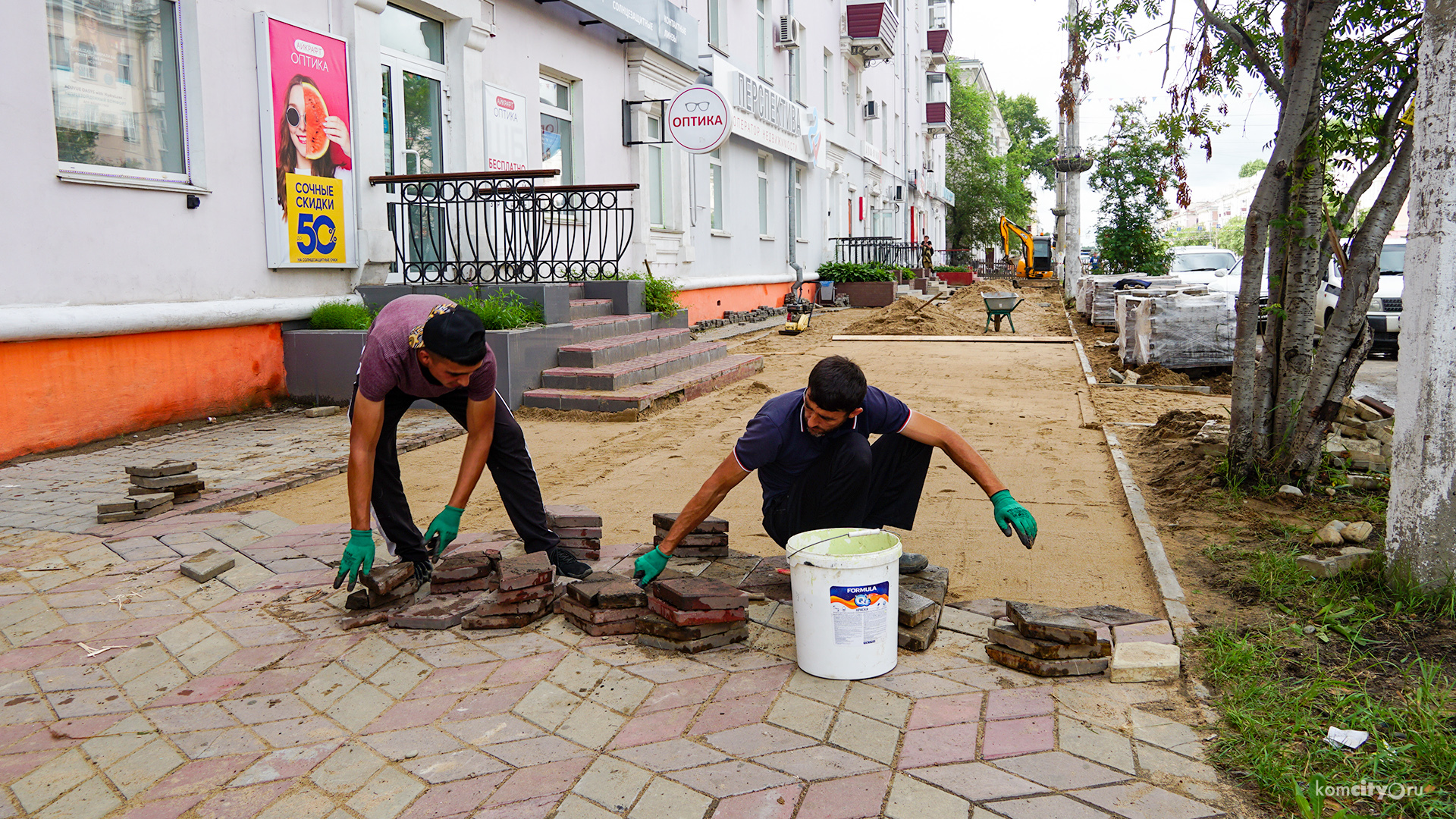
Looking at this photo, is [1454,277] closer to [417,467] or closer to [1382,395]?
[417,467]

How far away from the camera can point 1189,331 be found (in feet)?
36.1

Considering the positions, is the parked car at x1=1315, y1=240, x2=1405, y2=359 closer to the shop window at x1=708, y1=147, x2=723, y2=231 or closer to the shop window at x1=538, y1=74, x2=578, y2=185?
the shop window at x1=708, y1=147, x2=723, y2=231

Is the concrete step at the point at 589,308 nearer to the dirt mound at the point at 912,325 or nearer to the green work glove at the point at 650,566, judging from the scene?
the dirt mound at the point at 912,325

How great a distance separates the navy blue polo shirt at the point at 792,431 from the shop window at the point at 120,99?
18.9 feet

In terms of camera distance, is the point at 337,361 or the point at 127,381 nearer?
the point at 127,381

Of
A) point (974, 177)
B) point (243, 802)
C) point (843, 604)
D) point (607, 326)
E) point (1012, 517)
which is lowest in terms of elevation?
point (243, 802)

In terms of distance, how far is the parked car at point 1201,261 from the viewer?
19703 millimetres

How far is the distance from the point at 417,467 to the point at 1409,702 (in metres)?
5.72

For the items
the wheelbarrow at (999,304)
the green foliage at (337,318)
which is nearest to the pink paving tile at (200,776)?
the green foliage at (337,318)

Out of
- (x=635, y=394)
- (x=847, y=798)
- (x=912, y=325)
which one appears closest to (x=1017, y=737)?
(x=847, y=798)

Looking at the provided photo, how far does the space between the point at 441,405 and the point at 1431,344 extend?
391 cm

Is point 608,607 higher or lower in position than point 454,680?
higher

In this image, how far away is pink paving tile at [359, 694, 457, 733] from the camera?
299 cm

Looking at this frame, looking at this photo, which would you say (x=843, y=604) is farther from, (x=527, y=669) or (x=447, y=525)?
(x=447, y=525)
